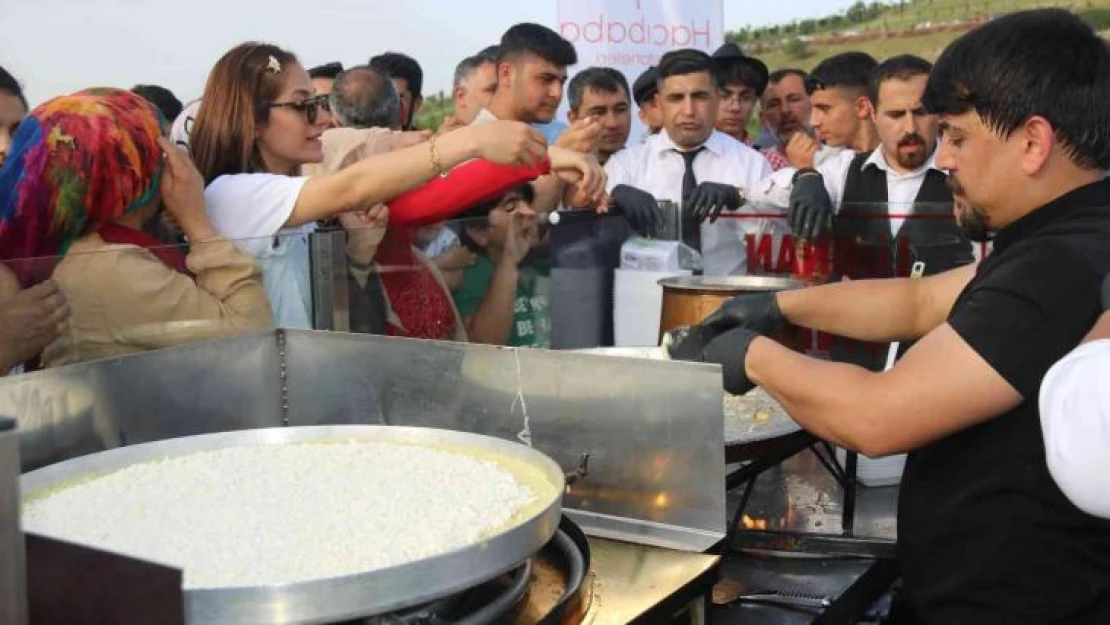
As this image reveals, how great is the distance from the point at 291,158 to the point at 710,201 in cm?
128

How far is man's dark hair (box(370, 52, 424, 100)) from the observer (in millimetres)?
6133

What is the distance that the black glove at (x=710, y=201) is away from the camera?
3496 mm

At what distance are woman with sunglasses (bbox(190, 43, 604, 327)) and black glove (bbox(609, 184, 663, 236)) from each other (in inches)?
21.9

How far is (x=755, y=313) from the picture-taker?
2082mm

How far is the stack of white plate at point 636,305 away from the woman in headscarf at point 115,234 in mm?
1217

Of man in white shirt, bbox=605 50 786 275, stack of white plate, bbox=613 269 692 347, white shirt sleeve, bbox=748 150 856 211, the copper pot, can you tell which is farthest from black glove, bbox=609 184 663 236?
man in white shirt, bbox=605 50 786 275

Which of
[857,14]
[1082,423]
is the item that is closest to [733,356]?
[1082,423]

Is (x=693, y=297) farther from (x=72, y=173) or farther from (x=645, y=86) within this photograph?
(x=645, y=86)

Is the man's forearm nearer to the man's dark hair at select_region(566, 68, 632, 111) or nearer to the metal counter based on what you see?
the metal counter

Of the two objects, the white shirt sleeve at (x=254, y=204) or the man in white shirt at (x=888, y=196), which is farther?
the man in white shirt at (x=888, y=196)

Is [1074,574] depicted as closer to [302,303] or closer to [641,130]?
[302,303]

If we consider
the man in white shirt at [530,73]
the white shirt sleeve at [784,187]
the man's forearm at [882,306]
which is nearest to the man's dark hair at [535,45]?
the man in white shirt at [530,73]

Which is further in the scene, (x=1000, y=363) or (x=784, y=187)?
(x=784, y=187)

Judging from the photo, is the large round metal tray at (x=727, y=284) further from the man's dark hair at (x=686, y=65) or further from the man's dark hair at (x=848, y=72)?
the man's dark hair at (x=848, y=72)
